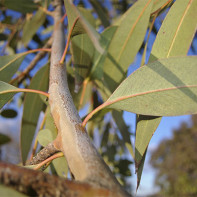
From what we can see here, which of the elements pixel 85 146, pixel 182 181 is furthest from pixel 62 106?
pixel 182 181

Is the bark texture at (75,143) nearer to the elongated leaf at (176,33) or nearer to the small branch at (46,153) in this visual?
the small branch at (46,153)

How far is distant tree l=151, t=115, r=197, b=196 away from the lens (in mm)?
12685

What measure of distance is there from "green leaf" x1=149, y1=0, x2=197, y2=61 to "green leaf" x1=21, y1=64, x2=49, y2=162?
0.40 meters

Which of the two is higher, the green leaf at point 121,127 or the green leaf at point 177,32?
the green leaf at point 177,32

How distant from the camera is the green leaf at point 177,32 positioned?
1.65 ft

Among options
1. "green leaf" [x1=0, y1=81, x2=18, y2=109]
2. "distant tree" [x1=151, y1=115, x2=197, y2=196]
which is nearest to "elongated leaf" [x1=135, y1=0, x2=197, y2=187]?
"green leaf" [x1=0, y1=81, x2=18, y2=109]

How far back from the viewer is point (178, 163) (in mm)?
13703

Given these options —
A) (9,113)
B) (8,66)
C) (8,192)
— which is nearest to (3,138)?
(9,113)

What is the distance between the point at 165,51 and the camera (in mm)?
506

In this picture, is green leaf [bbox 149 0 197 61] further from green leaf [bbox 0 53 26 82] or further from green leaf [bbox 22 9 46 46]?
green leaf [bbox 22 9 46 46]

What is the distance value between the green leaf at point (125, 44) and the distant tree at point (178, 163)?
12980mm

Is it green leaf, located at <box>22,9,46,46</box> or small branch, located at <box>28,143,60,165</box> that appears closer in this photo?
small branch, located at <box>28,143,60,165</box>

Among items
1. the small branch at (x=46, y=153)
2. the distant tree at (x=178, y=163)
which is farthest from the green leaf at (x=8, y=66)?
the distant tree at (x=178, y=163)

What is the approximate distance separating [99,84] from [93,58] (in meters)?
0.09
